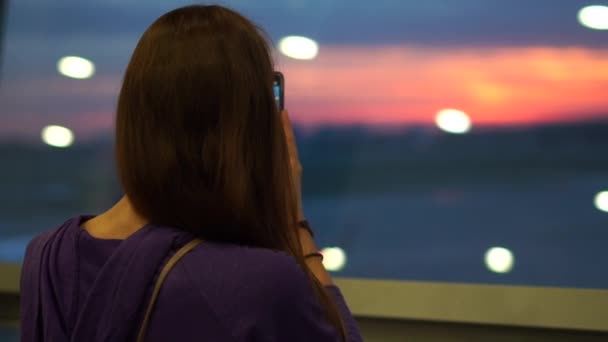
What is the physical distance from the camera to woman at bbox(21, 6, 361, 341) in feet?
3.19

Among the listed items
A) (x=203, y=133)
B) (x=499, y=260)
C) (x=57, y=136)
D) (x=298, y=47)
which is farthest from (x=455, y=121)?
(x=203, y=133)

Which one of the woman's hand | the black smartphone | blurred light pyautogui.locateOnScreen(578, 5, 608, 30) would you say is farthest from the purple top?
blurred light pyautogui.locateOnScreen(578, 5, 608, 30)

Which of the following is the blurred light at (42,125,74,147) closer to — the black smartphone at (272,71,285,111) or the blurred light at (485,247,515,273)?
the blurred light at (485,247,515,273)

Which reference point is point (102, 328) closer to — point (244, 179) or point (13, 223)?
point (244, 179)

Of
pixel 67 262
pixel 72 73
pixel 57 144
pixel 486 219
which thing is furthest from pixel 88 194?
pixel 67 262

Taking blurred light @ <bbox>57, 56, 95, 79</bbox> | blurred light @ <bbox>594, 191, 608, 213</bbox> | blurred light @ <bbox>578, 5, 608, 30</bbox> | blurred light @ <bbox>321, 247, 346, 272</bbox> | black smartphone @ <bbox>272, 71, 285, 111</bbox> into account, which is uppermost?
blurred light @ <bbox>578, 5, 608, 30</bbox>

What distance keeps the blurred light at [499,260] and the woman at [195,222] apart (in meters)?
1.14

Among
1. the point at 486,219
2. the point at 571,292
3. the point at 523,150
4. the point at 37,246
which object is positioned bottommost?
the point at 37,246

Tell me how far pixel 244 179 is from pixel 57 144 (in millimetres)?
1704

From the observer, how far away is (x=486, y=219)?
2.16 meters

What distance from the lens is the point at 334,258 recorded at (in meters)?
2.31

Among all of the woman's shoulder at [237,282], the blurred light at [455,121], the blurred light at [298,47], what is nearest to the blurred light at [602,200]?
the blurred light at [455,121]

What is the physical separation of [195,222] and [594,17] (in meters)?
1.43

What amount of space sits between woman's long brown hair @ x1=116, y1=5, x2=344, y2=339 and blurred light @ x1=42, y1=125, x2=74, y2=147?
5.19ft
